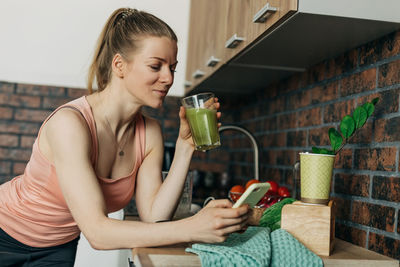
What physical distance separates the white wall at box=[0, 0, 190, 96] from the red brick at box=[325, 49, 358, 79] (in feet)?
5.51

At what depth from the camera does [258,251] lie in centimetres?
111

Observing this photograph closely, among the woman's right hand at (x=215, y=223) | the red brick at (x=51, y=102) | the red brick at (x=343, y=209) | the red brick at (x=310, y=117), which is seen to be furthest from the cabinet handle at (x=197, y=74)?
the woman's right hand at (x=215, y=223)

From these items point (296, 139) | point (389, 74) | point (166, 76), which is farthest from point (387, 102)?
point (296, 139)

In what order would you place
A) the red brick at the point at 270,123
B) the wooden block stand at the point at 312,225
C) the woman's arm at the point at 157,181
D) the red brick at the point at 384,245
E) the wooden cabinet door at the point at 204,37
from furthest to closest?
the red brick at the point at 270,123, the wooden cabinet door at the point at 204,37, the woman's arm at the point at 157,181, the red brick at the point at 384,245, the wooden block stand at the point at 312,225

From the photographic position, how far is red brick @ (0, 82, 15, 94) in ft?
10.0

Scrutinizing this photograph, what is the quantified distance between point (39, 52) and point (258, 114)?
1.40 m

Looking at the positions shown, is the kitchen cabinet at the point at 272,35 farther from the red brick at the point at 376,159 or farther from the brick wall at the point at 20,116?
the brick wall at the point at 20,116

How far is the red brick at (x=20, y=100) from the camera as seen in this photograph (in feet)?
10.1

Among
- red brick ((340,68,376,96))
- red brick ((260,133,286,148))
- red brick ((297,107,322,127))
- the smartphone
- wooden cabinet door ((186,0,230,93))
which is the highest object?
wooden cabinet door ((186,0,230,93))

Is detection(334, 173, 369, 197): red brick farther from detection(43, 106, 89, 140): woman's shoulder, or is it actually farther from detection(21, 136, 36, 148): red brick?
detection(21, 136, 36, 148): red brick

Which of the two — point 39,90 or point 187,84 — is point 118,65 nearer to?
point 187,84

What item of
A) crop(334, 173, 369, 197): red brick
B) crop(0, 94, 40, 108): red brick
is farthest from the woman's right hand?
crop(0, 94, 40, 108): red brick

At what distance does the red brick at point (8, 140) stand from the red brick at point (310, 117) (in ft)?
Result: 6.03

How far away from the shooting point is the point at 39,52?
3.07m
